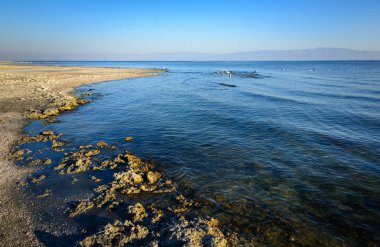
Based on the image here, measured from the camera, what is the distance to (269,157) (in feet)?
49.0

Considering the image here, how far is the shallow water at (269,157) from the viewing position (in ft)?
30.1

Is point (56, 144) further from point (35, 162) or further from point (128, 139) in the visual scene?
point (128, 139)


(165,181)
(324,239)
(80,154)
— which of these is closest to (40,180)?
(80,154)

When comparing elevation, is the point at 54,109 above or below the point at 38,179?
above

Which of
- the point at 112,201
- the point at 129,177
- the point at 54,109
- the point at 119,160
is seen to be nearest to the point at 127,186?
the point at 129,177

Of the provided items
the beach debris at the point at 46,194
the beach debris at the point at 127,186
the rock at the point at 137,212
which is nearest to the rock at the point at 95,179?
the beach debris at the point at 127,186

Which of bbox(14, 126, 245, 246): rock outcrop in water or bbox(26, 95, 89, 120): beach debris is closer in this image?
bbox(14, 126, 245, 246): rock outcrop in water

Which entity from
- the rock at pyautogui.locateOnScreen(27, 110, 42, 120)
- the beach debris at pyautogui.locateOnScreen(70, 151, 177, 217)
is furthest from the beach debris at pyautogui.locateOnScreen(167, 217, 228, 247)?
the rock at pyautogui.locateOnScreen(27, 110, 42, 120)

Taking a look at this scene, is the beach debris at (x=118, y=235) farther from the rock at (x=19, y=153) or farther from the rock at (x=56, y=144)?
the rock at (x=56, y=144)

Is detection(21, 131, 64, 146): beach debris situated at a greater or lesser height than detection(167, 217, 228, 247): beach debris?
greater

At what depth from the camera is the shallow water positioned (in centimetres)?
917

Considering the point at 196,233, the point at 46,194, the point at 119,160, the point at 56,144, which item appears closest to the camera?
the point at 196,233

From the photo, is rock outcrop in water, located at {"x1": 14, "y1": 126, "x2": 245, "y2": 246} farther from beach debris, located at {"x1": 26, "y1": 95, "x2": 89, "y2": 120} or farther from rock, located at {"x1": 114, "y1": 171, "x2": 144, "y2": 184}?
beach debris, located at {"x1": 26, "y1": 95, "x2": 89, "y2": 120}

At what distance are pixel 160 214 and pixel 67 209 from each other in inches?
153
